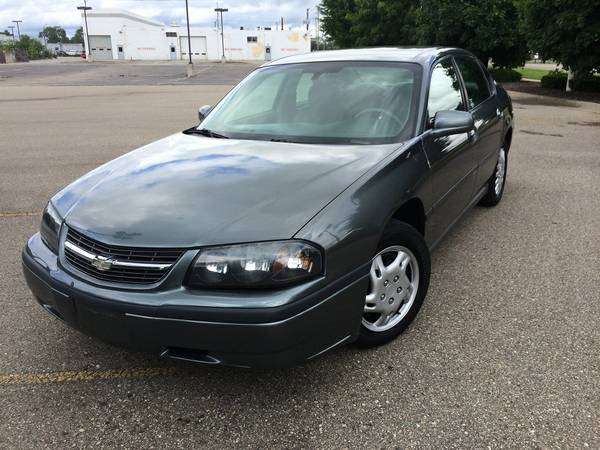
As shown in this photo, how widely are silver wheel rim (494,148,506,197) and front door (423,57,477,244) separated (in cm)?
123

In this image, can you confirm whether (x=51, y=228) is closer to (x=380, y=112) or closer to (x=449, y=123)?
(x=380, y=112)

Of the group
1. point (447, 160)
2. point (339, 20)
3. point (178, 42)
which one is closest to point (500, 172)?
point (447, 160)

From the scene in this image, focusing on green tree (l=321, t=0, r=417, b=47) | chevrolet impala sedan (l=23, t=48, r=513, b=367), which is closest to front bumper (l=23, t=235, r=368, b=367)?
chevrolet impala sedan (l=23, t=48, r=513, b=367)

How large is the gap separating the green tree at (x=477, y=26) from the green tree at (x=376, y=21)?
17.7 feet

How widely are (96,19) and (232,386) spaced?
94298mm

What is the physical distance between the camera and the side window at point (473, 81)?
437cm

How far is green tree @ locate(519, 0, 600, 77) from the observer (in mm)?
14867

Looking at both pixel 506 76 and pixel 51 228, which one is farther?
pixel 506 76

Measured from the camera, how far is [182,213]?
7.62ft

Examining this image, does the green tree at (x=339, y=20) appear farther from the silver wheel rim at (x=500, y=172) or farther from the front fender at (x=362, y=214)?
the front fender at (x=362, y=214)

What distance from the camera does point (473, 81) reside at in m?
4.64

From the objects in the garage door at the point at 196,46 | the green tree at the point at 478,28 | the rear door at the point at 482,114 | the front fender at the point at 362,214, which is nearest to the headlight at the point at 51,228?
the front fender at the point at 362,214

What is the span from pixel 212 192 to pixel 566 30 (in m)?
16.4

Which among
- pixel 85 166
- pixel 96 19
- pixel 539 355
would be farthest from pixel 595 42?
pixel 96 19
